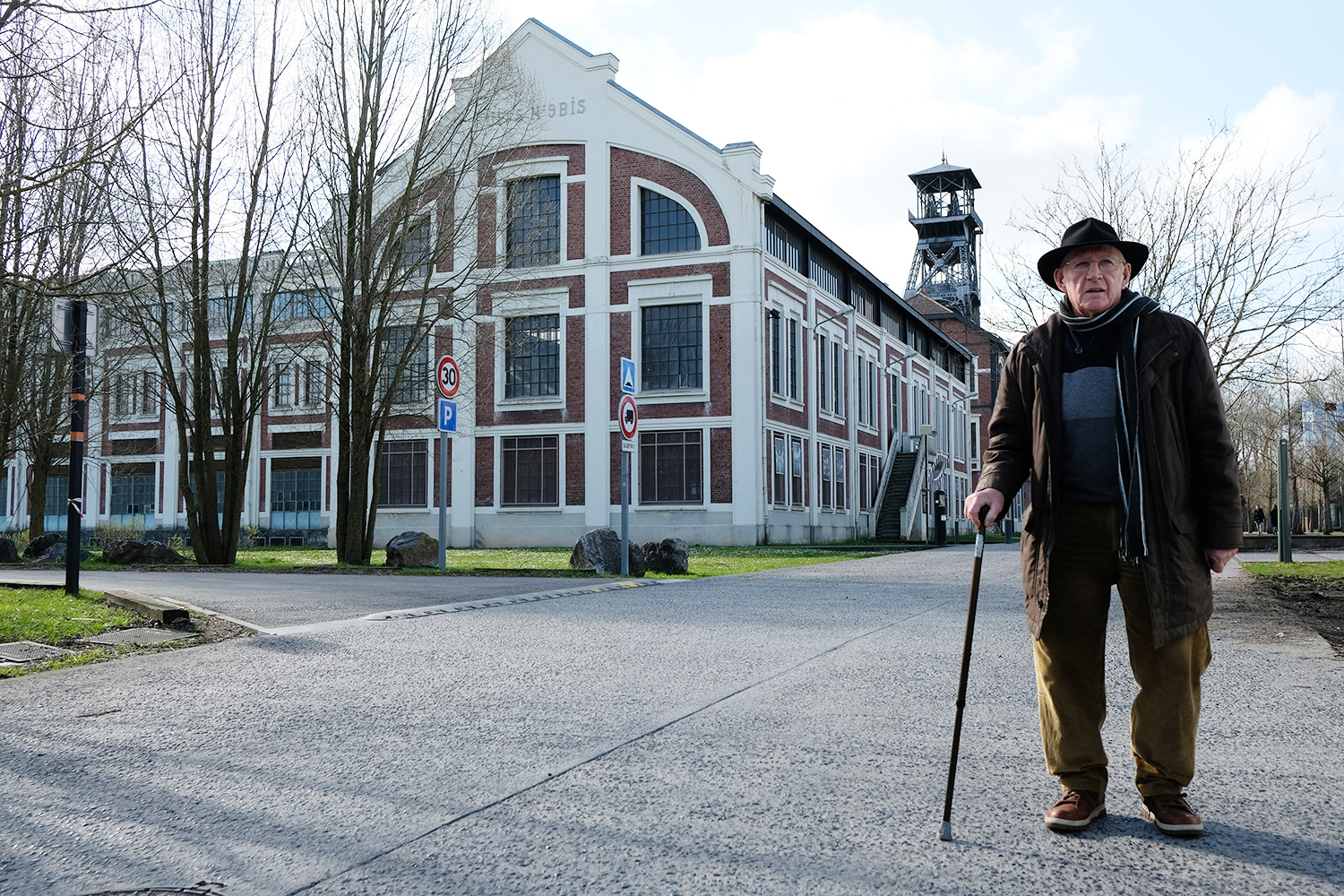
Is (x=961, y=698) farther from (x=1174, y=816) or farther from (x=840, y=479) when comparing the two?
(x=840, y=479)

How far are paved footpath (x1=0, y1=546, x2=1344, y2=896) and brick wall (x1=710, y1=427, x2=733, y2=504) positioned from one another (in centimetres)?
2589

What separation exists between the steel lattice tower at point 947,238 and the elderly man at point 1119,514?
7508cm

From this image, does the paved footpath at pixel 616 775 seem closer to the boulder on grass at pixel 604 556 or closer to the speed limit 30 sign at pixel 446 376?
the speed limit 30 sign at pixel 446 376

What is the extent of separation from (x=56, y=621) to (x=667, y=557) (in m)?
9.67

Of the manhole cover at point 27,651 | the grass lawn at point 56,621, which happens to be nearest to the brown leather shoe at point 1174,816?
the grass lawn at point 56,621

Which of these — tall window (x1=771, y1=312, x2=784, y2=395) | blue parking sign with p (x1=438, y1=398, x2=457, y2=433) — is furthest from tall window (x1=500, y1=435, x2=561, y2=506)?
blue parking sign with p (x1=438, y1=398, x2=457, y2=433)

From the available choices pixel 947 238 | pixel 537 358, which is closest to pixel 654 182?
pixel 537 358

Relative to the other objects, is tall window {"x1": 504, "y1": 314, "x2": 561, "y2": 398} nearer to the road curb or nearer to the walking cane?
the road curb

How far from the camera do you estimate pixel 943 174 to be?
78250 mm

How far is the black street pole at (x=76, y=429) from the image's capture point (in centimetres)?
993

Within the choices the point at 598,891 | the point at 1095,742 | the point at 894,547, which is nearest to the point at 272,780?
the point at 598,891

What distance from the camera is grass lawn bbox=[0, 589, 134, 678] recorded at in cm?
692

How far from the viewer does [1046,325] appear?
3.89m

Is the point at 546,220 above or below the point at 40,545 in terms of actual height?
above
